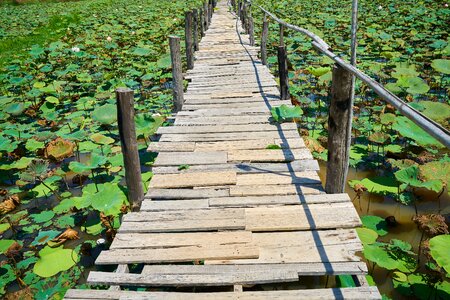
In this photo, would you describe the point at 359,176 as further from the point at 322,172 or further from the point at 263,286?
the point at 263,286

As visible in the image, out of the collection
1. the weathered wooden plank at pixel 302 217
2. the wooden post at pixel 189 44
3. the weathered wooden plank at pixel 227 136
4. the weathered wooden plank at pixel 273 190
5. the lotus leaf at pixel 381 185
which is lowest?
the lotus leaf at pixel 381 185

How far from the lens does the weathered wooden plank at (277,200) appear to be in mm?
2607

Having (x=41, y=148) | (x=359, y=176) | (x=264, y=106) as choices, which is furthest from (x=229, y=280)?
(x=41, y=148)

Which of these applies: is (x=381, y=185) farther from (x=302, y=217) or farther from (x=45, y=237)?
(x=45, y=237)

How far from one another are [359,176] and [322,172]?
1.29ft

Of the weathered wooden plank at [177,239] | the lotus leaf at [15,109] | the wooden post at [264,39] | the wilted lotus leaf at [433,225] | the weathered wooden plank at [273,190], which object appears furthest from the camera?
the wooden post at [264,39]

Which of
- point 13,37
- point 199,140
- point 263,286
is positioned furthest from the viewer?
point 13,37

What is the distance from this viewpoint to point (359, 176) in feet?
12.4

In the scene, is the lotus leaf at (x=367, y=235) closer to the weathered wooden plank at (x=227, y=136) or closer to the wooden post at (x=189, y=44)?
the weathered wooden plank at (x=227, y=136)

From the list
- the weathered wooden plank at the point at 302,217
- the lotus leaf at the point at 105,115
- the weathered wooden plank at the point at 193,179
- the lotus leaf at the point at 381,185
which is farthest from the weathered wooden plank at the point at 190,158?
the lotus leaf at the point at 381,185

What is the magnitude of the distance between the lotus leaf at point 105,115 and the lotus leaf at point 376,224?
9.35ft

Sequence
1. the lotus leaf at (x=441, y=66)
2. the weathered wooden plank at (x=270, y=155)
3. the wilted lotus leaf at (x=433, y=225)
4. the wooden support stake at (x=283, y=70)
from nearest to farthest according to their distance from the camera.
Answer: the wilted lotus leaf at (x=433, y=225) → the weathered wooden plank at (x=270, y=155) → the wooden support stake at (x=283, y=70) → the lotus leaf at (x=441, y=66)

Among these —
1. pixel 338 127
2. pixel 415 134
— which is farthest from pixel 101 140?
pixel 415 134

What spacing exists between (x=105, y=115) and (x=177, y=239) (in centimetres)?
234
